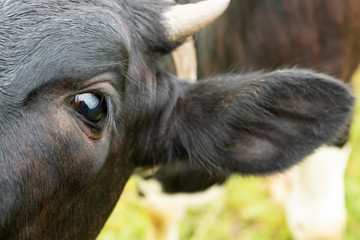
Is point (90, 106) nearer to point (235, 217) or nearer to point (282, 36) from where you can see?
point (282, 36)

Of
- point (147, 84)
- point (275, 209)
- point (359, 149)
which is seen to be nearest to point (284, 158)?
point (147, 84)

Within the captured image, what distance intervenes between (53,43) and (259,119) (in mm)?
1102

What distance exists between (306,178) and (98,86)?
8.57 feet

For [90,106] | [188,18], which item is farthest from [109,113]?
[188,18]

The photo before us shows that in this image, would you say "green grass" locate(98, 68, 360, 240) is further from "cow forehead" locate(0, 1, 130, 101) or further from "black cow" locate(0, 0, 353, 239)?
"cow forehead" locate(0, 1, 130, 101)

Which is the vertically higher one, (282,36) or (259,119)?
(259,119)

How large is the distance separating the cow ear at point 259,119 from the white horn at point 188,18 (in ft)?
0.85

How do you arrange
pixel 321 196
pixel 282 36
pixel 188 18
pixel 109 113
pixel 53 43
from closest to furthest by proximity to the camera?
pixel 53 43 < pixel 109 113 < pixel 188 18 < pixel 282 36 < pixel 321 196

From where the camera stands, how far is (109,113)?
2.27 m

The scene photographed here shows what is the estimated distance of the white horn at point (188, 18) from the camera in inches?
105

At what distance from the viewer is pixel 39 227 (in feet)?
7.32

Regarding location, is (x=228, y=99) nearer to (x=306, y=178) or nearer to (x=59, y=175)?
(x=59, y=175)

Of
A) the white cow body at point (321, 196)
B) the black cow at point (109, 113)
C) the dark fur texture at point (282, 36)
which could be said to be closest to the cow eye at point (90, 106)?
the black cow at point (109, 113)

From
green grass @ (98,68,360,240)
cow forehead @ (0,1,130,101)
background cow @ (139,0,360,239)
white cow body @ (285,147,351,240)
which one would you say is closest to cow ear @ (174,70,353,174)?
cow forehead @ (0,1,130,101)
